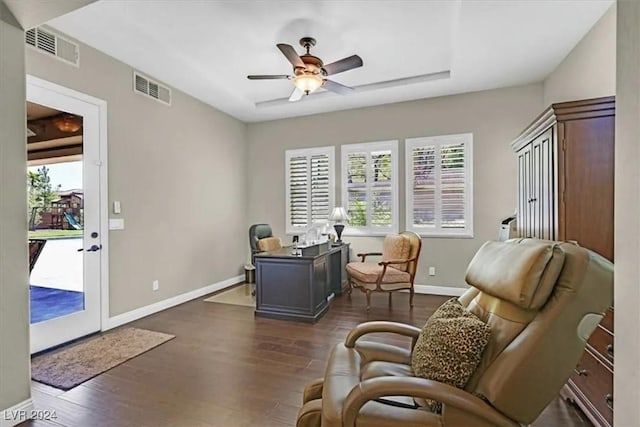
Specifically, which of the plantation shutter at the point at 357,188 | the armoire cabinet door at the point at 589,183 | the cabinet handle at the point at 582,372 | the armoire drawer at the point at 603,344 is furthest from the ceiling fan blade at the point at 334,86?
the cabinet handle at the point at 582,372

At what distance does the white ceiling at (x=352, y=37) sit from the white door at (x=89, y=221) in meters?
0.68

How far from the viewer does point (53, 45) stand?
3.18 meters

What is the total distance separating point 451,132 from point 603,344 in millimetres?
3767

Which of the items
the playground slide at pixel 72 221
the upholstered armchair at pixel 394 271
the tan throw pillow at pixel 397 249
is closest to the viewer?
the playground slide at pixel 72 221

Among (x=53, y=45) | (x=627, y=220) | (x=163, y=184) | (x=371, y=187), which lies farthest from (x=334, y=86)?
(x=627, y=220)

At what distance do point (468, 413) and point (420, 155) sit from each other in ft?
14.8

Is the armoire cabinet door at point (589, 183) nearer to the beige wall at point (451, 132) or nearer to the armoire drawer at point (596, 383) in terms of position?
the armoire drawer at point (596, 383)

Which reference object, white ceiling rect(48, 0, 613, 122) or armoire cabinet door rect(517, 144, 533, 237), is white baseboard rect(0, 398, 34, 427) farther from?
armoire cabinet door rect(517, 144, 533, 237)

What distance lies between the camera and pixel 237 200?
623cm

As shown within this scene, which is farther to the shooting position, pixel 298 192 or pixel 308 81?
pixel 298 192

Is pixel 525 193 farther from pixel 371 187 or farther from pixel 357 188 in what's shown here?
pixel 357 188

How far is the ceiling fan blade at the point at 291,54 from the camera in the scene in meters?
2.92

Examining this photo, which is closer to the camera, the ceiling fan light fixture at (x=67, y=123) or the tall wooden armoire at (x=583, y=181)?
the tall wooden armoire at (x=583, y=181)

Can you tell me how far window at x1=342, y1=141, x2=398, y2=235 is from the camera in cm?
543
